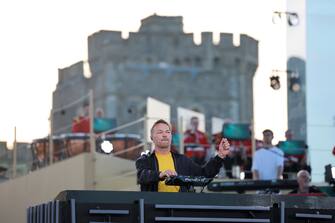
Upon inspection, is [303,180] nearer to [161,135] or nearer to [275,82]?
[161,135]

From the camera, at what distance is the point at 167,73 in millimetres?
97062

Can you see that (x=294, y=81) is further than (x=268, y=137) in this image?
Yes

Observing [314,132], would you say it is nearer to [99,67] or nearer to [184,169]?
[184,169]

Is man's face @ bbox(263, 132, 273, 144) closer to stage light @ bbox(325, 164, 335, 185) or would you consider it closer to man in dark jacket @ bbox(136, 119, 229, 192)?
stage light @ bbox(325, 164, 335, 185)

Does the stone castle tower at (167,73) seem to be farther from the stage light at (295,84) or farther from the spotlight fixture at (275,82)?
the stage light at (295,84)

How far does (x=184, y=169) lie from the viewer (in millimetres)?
8648

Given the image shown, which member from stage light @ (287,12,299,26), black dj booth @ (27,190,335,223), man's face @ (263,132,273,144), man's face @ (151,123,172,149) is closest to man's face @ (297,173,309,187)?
man's face @ (263,132,273,144)

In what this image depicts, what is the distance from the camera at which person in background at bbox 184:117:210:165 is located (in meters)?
17.9

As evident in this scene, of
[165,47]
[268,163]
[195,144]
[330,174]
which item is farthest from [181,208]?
[165,47]

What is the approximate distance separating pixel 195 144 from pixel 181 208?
1094 cm

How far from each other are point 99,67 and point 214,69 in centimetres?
991

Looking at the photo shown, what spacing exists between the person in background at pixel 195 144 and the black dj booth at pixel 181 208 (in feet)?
33.4

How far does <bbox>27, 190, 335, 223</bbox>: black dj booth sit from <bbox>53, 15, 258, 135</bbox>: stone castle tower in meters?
Answer: 82.8

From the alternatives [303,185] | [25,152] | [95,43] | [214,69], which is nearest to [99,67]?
[95,43]
